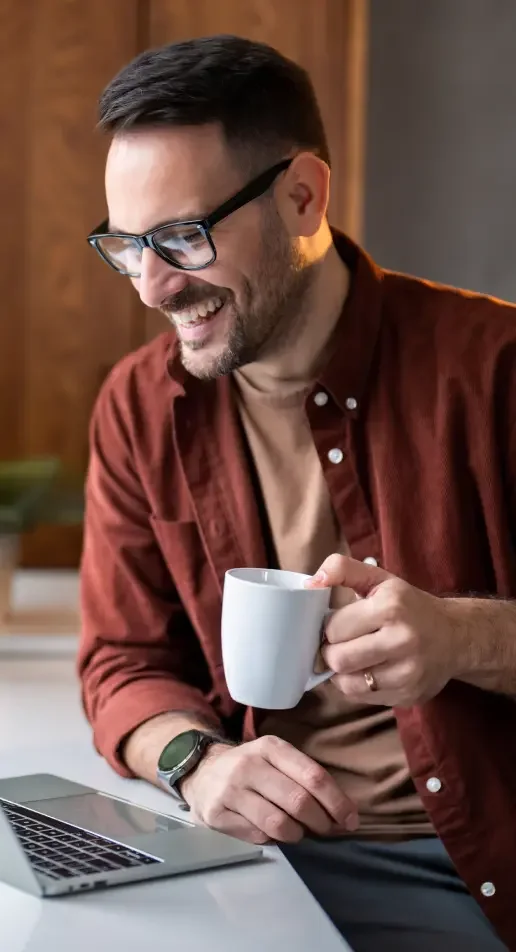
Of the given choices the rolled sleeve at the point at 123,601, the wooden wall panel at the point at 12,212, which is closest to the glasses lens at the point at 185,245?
the rolled sleeve at the point at 123,601

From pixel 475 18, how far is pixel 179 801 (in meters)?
1.89

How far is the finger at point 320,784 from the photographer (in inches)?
36.1

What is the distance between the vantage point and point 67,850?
0.81 metres

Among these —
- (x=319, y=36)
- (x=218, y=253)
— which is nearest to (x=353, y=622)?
(x=218, y=253)

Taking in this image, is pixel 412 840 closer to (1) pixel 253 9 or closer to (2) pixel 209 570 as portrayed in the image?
(2) pixel 209 570

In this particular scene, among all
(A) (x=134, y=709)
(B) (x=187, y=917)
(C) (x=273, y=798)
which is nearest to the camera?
(B) (x=187, y=917)

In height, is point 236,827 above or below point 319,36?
below

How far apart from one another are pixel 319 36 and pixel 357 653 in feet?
6.33

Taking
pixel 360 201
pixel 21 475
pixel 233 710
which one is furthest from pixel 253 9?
pixel 233 710

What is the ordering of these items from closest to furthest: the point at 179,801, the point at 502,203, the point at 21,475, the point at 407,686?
the point at 407,686 → the point at 179,801 → the point at 21,475 → the point at 502,203

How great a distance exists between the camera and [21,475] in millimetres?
1713

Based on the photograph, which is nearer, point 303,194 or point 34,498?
point 303,194

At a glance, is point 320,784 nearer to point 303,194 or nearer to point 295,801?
point 295,801

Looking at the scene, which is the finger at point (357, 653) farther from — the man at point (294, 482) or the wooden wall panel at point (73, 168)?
the wooden wall panel at point (73, 168)
